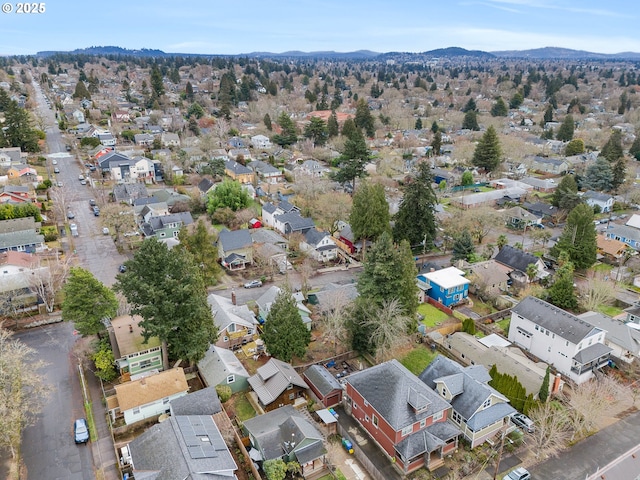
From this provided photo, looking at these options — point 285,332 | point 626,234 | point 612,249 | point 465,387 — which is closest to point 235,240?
point 285,332

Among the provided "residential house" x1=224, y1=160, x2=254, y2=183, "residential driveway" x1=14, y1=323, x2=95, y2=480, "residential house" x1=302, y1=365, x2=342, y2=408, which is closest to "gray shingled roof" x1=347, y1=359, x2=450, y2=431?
"residential house" x1=302, y1=365, x2=342, y2=408

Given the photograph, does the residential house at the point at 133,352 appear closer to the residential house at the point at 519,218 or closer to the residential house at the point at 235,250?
the residential house at the point at 235,250

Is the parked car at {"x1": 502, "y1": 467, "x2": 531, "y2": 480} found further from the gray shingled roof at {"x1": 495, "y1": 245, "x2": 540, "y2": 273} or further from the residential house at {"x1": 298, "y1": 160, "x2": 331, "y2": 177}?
the residential house at {"x1": 298, "y1": 160, "x2": 331, "y2": 177}

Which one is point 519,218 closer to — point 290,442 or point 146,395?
point 290,442

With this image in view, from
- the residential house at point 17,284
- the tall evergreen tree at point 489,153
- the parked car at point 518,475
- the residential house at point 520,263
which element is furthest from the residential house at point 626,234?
the residential house at point 17,284

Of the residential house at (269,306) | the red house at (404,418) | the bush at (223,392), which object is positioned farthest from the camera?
the residential house at (269,306)

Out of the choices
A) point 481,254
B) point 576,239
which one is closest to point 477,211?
point 481,254
